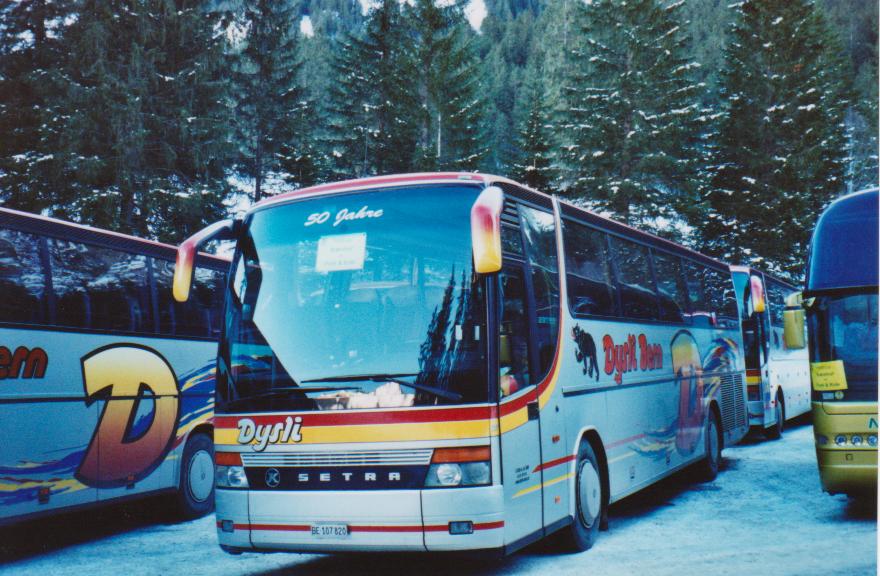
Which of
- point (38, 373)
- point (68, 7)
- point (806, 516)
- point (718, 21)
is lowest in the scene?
point (806, 516)

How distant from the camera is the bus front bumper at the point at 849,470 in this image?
8.12 metres

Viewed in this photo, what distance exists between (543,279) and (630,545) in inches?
104

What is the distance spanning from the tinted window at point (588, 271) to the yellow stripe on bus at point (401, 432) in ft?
7.76

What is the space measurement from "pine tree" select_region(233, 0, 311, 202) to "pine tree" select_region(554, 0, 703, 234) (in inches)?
431

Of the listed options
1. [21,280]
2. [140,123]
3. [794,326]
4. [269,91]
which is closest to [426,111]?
[269,91]

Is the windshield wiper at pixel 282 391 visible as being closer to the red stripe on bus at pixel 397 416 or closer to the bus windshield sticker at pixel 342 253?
the red stripe on bus at pixel 397 416

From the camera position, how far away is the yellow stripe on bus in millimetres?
6180

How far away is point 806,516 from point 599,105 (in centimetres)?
2719

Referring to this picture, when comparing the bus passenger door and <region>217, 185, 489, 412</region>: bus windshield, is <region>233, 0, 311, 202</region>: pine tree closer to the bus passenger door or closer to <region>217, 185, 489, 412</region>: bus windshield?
<region>217, 185, 489, 412</region>: bus windshield

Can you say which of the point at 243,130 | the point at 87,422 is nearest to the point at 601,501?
the point at 87,422

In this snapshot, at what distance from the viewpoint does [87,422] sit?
29.5 ft

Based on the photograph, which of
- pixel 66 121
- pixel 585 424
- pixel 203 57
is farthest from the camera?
pixel 203 57

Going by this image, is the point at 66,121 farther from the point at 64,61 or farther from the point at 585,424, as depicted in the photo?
the point at 585,424

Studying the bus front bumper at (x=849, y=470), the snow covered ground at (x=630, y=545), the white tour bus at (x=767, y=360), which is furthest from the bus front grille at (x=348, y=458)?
the white tour bus at (x=767, y=360)
